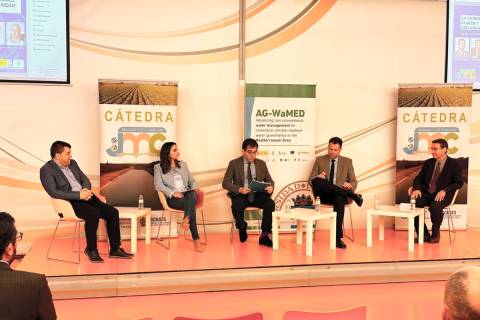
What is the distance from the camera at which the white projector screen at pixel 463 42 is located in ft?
23.1

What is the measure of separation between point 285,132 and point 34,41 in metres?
3.04

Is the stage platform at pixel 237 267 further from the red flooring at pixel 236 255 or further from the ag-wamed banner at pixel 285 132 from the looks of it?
the ag-wamed banner at pixel 285 132

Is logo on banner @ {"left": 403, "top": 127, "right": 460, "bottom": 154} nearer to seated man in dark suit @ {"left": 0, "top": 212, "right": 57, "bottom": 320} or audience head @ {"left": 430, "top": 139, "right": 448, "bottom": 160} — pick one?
audience head @ {"left": 430, "top": 139, "right": 448, "bottom": 160}

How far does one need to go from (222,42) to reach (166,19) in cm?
→ 71

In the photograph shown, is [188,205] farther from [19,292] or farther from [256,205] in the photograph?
[19,292]

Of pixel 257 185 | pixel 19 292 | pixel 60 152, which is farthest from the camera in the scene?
pixel 257 185

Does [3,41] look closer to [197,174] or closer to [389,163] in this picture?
[197,174]

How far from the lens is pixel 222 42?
6531 millimetres

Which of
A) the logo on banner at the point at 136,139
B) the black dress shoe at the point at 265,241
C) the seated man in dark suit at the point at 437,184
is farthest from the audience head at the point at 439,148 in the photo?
the logo on banner at the point at 136,139

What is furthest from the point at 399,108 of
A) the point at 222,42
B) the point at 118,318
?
the point at 118,318

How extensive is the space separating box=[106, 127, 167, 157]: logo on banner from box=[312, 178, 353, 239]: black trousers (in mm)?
1822

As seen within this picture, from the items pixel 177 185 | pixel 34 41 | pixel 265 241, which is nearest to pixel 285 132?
pixel 265 241

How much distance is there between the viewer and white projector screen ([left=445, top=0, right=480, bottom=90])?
705cm

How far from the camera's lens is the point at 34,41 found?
20.0 feet
